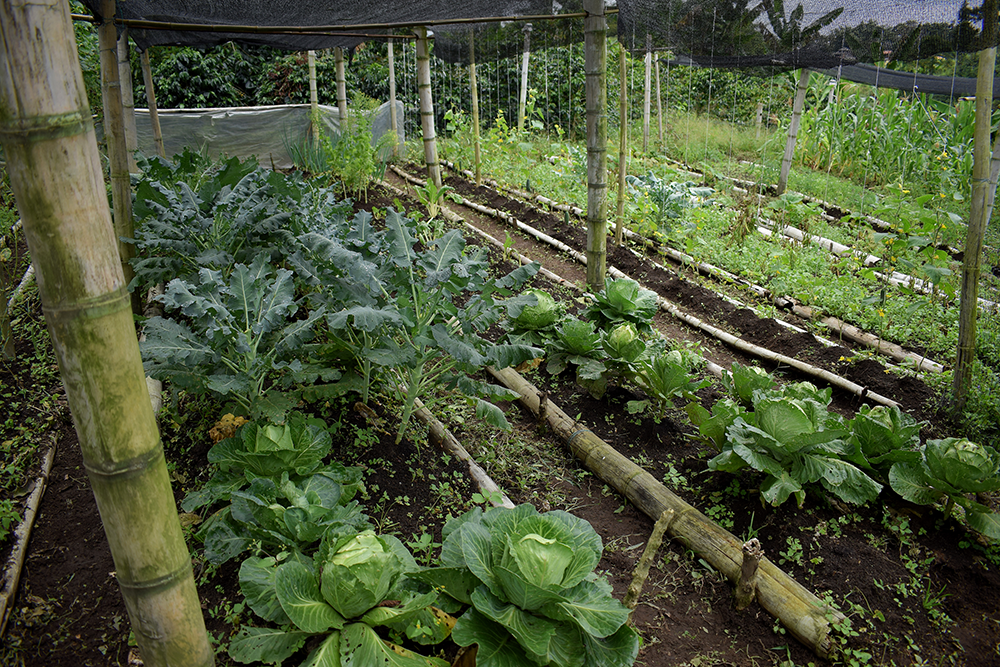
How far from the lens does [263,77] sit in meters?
14.1

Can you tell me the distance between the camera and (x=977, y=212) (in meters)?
3.26

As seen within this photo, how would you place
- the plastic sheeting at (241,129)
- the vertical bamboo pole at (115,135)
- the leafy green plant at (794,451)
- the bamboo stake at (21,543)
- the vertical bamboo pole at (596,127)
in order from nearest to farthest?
1. the bamboo stake at (21,543)
2. the leafy green plant at (794,451)
3. the vertical bamboo pole at (115,135)
4. the vertical bamboo pole at (596,127)
5. the plastic sheeting at (241,129)

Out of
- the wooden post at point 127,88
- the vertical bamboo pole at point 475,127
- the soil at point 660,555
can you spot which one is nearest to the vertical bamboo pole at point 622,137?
the vertical bamboo pole at point 475,127

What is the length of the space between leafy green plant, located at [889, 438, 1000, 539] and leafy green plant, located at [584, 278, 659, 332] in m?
1.62

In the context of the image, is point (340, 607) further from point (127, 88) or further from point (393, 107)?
point (393, 107)

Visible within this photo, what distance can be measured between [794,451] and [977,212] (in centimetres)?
178

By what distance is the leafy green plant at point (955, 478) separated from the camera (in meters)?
2.50

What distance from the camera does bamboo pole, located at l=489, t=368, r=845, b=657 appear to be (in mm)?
2273

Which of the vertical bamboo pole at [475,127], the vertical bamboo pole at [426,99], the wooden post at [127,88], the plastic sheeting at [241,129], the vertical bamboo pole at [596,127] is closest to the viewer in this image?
the vertical bamboo pole at [596,127]

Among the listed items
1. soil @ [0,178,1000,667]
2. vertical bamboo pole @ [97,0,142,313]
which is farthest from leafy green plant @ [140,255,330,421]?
vertical bamboo pole @ [97,0,142,313]

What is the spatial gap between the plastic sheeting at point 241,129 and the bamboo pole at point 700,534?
25.9ft

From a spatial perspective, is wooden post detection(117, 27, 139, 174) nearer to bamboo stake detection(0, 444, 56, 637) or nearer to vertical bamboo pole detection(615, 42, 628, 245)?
bamboo stake detection(0, 444, 56, 637)

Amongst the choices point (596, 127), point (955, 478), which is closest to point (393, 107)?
point (596, 127)

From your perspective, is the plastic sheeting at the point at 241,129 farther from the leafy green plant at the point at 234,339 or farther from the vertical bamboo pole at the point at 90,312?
the vertical bamboo pole at the point at 90,312
